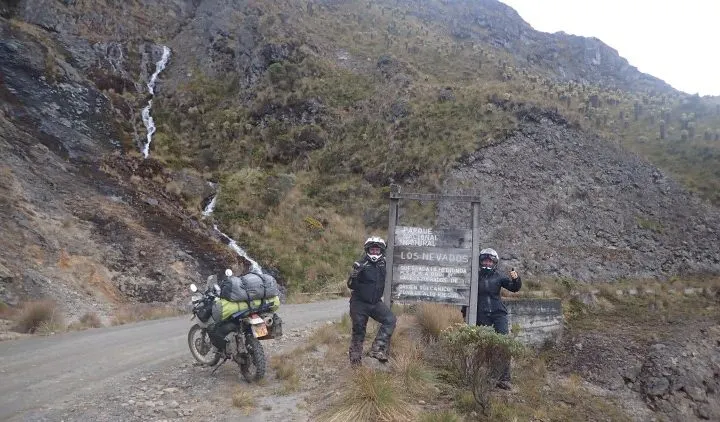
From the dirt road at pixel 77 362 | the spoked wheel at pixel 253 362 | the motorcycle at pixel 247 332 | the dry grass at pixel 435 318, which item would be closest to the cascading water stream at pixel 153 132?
the motorcycle at pixel 247 332

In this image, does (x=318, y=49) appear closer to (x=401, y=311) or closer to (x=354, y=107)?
(x=354, y=107)

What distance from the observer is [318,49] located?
131ft

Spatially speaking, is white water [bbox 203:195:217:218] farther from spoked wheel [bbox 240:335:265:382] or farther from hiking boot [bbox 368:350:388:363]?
hiking boot [bbox 368:350:388:363]

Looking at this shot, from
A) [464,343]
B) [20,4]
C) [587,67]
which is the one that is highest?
[587,67]

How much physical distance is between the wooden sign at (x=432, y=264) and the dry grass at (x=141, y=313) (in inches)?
291

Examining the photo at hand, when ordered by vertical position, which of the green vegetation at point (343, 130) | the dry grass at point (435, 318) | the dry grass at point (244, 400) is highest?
the green vegetation at point (343, 130)

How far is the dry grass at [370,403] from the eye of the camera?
17.8 feet

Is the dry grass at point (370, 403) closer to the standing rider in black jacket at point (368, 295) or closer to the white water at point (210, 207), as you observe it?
the standing rider in black jacket at point (368, 295)

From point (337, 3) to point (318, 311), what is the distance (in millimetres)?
48494

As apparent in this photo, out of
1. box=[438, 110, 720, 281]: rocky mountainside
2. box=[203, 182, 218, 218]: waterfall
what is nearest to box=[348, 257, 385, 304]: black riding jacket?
box=[438, 110, 720, 281]: rocky mountainside

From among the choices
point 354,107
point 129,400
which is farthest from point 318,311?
point 354,107

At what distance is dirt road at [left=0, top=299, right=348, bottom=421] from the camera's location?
586 cm

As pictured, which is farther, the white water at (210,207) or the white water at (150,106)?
the white water at (150,106)

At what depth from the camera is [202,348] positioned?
7391mm
